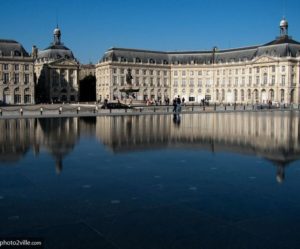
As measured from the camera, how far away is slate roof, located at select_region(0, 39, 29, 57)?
99688mm

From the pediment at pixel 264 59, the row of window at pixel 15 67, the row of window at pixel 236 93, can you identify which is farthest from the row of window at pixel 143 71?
the pediment at pixel 264 59

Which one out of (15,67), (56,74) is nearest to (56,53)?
(56,74)

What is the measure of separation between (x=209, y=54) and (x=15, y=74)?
187ft

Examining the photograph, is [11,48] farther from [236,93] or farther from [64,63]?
[236,93]

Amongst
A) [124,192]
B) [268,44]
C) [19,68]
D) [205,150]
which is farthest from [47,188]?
[268,44]

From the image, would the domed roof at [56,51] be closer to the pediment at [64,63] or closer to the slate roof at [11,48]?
the pediment at [64,63]

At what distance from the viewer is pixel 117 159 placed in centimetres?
1409

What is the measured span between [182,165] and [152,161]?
1220mm

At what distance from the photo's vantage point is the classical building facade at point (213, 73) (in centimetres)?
10375

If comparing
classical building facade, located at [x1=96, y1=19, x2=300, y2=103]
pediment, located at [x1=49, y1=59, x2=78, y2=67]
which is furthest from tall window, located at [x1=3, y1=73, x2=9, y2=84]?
classical building facade, located at [x1=96, y1=19, x2=300, y2=103]

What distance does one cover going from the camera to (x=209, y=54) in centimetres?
12238

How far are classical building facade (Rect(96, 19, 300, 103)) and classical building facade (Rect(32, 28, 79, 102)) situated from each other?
26.8ft

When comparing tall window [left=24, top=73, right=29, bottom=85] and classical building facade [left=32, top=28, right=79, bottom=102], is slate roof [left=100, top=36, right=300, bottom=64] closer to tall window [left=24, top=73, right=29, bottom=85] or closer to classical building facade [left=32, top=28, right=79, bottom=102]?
classical building facade [left=32, top=28, right=79, bottom=102]

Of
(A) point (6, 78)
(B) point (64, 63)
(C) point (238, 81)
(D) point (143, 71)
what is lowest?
(C) point (238, 81)
